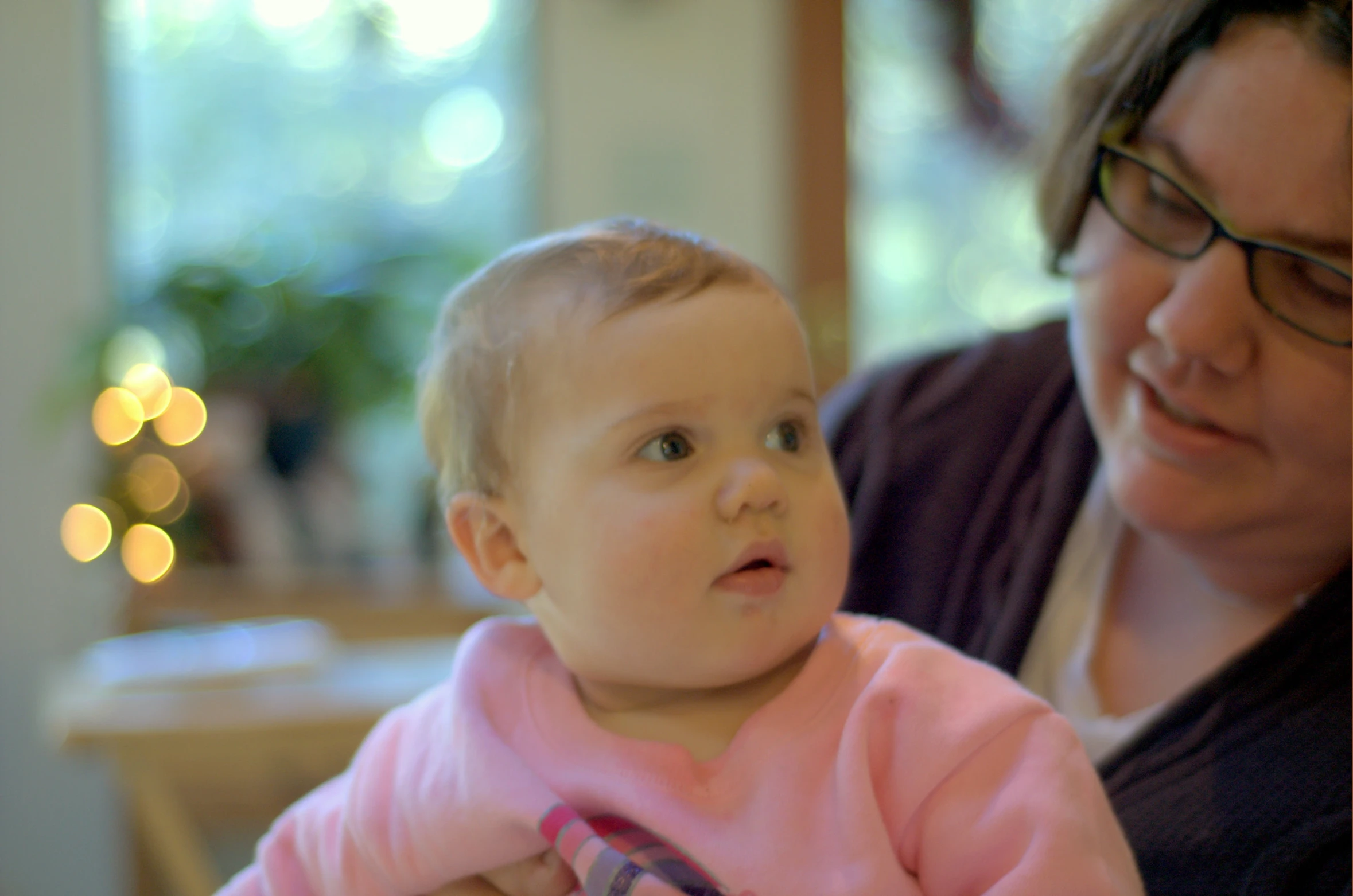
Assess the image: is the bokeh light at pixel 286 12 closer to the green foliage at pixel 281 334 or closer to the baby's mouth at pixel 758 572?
the green foliage at pixel 281 334

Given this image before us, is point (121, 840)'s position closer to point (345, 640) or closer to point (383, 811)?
point (345, 640)

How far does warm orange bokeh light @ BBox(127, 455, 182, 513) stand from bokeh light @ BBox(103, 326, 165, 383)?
21 cm

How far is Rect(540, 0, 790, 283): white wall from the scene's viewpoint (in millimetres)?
3527

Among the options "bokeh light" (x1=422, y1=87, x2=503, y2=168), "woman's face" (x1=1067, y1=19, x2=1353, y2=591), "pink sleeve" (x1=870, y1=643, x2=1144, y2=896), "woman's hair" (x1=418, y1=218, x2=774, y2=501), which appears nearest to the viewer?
"pink sleeve" (x1=870, y1=643, x2=1144, y2=896)

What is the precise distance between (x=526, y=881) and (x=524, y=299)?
382 mm

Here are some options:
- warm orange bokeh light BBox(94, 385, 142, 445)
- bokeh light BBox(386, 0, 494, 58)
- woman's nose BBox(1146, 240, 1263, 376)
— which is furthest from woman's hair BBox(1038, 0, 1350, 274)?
bokeh light BBox(386, 0, 494, 58)

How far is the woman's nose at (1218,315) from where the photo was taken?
0.92m

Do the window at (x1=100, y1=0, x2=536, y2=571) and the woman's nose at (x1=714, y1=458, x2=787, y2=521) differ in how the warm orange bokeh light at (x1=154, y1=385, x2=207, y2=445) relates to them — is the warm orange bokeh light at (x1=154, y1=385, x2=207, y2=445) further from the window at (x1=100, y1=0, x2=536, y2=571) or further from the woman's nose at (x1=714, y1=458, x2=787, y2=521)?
the woman's nose at (x1=714, y1=458, x2=787, y2=521)

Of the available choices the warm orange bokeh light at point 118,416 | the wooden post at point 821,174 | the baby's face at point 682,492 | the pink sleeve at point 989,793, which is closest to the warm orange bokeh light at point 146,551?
the warm orange bokeh light at point 118,416

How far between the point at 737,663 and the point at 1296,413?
50 cm

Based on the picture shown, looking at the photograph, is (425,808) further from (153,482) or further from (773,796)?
(153,482)

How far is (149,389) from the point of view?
302cm

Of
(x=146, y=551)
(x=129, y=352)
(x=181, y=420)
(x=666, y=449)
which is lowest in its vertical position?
(x=146, y=551)

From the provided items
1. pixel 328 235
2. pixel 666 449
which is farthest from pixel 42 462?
pixel 666 449
